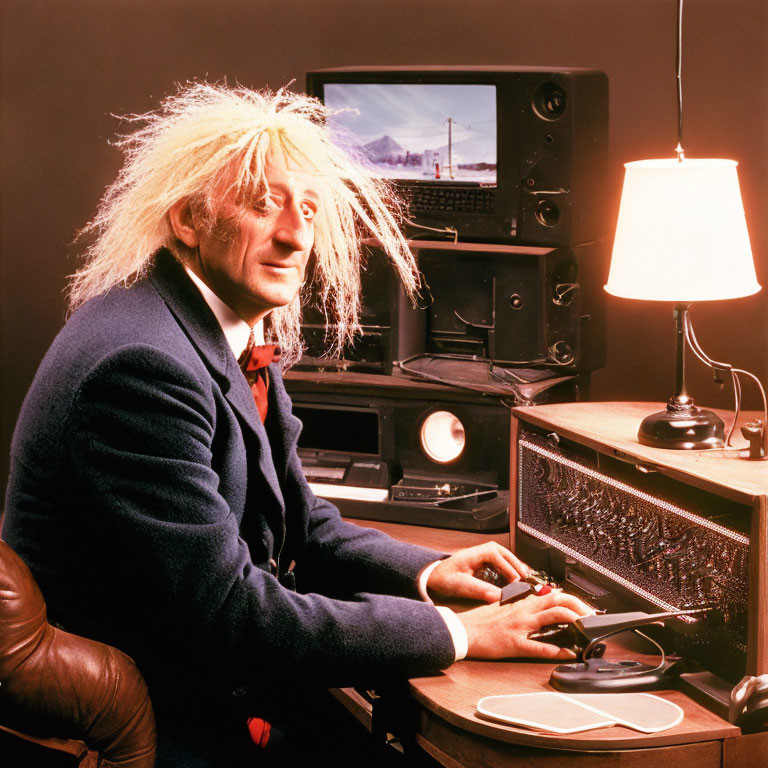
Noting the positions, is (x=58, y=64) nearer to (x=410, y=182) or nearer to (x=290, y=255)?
(x=410, y=182)

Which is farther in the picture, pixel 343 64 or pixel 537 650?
pixel 343 64

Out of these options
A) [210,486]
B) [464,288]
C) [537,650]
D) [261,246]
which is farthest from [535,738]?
[464,288]

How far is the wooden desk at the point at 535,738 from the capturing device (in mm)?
1412

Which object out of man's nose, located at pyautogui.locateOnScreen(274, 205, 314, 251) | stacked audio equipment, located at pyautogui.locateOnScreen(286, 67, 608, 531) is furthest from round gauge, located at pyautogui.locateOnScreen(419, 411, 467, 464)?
man's nose, located at pyautogui.locateOnScreen(274, 205, 314, 251)

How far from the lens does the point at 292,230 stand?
182 cm

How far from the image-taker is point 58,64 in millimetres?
3703

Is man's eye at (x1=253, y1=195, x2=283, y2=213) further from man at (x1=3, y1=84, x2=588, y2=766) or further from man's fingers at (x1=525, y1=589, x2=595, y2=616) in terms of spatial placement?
man's fingers at (x1=525, y1=589, x2=595, y2=616)

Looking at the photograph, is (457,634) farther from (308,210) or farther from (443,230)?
(443,230)

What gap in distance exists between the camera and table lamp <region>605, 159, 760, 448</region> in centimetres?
179

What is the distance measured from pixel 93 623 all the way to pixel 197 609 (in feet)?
0.74

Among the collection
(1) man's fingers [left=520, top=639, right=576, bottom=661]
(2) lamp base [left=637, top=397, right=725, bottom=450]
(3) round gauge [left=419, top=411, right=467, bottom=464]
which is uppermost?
(2) lamp base [left=637, top=397, right=725, bottom=450]

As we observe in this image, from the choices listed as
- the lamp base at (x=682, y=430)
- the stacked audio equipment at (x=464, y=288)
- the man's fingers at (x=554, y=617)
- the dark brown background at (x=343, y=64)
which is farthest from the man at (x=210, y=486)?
the dark brown background at (x=343, y=64)

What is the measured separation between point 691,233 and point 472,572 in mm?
672

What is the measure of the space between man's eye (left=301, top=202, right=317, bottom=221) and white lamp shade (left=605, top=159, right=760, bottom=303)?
21.3 inches
